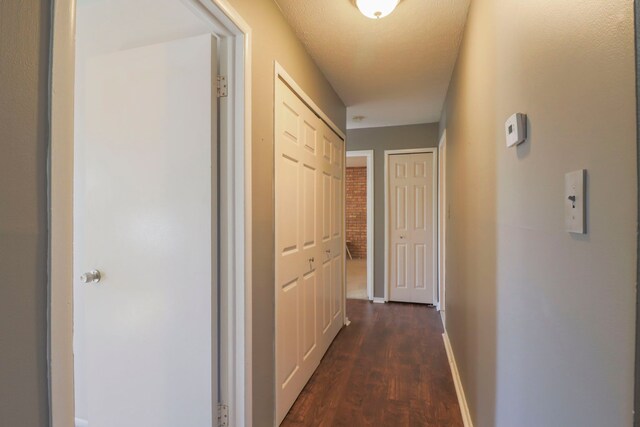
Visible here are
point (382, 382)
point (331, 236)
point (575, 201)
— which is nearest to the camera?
point (575, 201)

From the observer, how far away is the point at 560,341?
65 centimetres

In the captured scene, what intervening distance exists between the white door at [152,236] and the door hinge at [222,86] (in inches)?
1.5

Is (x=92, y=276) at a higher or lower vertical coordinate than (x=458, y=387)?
higher

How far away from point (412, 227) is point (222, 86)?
3.21m

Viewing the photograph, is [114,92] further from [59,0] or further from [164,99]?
[59,0]

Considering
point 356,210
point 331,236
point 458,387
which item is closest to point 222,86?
point 331,236

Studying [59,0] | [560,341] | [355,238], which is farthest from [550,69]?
[355,238]

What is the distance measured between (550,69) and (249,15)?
1.24 metres

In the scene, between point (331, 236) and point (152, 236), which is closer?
point (152, 236)

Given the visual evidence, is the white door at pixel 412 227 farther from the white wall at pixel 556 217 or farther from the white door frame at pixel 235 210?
the white door frame at pixel 235 210

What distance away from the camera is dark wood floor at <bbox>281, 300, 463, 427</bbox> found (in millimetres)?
1816

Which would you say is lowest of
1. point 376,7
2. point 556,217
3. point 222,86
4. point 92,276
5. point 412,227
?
point 92,276

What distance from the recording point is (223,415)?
1.34m

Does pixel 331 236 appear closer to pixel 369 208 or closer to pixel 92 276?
pixel 369 208
